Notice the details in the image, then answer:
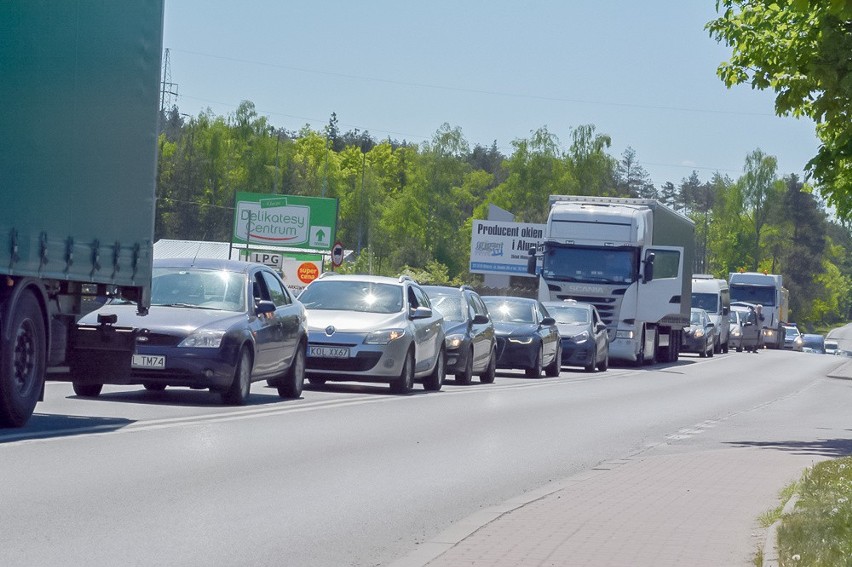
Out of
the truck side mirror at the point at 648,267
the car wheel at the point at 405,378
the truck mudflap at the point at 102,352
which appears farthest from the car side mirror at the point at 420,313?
the truck side mirror at the point at 648,267

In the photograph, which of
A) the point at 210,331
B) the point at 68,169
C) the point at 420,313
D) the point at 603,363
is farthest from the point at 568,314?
the point at 68,169

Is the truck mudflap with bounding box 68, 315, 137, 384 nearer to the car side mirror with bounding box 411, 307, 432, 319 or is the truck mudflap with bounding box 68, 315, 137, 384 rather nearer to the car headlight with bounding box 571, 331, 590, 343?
the car side mirror with bounding box 411, 307, 432, 319

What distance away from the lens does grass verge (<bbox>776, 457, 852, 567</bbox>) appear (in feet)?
24.3

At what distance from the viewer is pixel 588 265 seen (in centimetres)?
3791

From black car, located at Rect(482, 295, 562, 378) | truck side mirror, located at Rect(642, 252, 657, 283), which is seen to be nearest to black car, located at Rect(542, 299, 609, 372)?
truck side mirror, located at Rect(642, 252, 657, 283)

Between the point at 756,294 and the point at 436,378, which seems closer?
the point at 436,378

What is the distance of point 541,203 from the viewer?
126125 mm

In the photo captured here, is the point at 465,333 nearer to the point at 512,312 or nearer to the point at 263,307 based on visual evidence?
the point at 512,312

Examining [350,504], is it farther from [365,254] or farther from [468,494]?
[365,254]

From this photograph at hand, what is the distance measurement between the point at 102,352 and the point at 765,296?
6643 cm

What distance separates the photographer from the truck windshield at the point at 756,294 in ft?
255

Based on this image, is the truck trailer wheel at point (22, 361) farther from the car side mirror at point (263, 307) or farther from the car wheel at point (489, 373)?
the car wheel at point (489, 373)

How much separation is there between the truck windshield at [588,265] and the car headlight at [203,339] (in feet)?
71.3

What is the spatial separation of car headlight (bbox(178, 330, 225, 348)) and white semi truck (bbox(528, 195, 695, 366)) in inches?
820
